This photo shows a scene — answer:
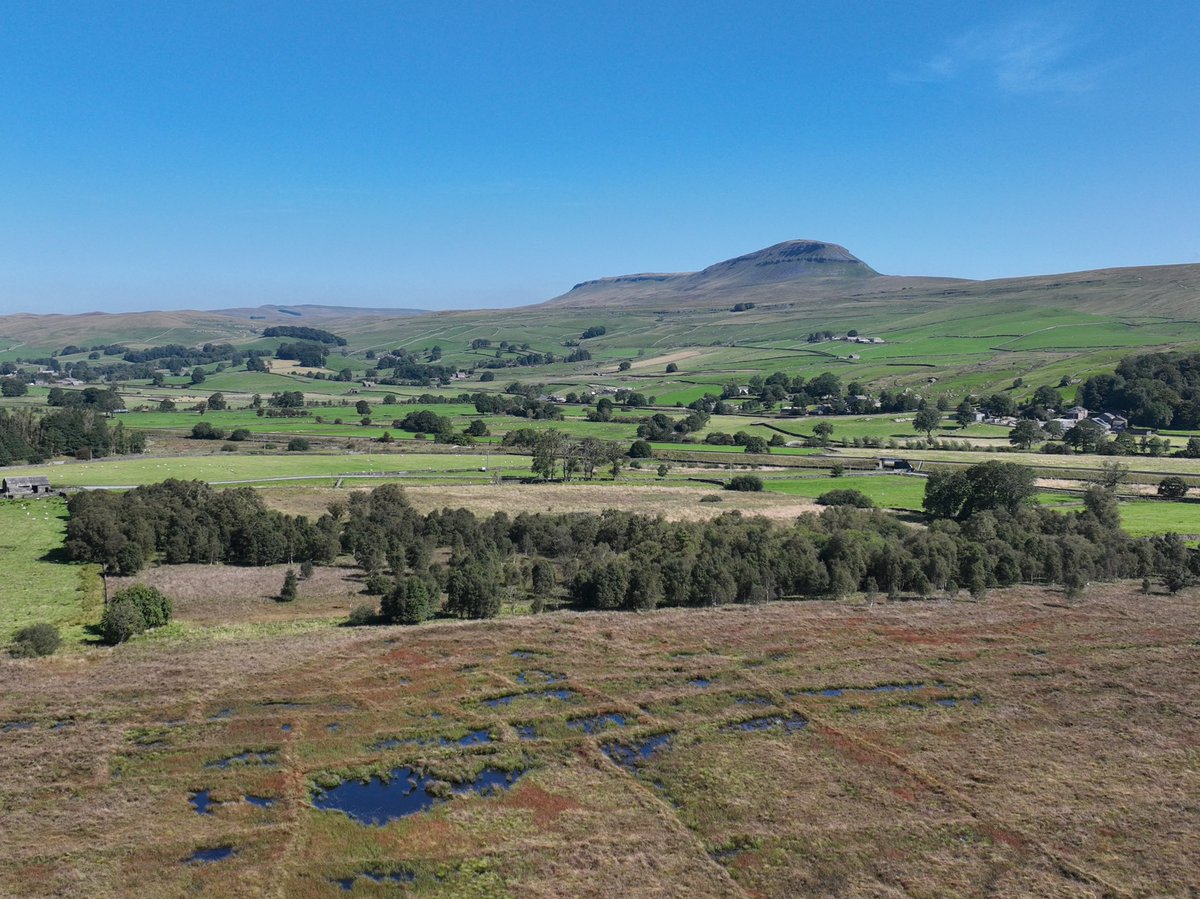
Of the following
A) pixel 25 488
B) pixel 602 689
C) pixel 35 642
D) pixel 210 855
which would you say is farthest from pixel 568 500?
pixel 210 855

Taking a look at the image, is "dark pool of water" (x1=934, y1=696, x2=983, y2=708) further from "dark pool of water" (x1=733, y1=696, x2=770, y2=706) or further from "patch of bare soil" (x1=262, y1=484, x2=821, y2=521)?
"patch of bare soil" (x1=262, y1=484, x2=821, y2=521)

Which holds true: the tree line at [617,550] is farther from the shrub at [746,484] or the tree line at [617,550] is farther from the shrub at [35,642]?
the shrub at [746,484]

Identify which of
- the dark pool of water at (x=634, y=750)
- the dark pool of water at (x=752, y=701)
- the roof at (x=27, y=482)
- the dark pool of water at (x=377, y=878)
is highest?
the roof at (x=27, y=482)

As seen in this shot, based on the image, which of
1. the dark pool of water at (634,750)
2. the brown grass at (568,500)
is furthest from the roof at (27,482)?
the dark pool of water at (634,750)

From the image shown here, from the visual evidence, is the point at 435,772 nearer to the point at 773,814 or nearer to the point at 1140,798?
the point at 773,814

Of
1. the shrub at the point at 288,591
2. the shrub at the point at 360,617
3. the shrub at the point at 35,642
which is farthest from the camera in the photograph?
the shrub at the point at 288,591
